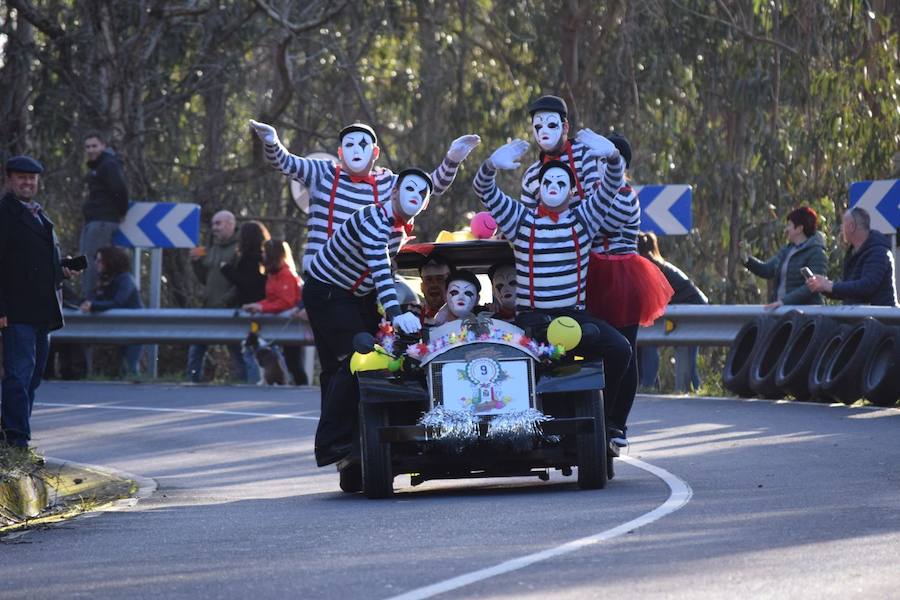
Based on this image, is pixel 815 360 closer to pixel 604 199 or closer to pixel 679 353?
pixel 679 353

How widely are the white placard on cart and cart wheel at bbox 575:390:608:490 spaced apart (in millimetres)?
329

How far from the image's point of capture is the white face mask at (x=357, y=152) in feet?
40.8

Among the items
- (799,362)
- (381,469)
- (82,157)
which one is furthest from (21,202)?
(82,157)

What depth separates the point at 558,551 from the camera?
27.1ft

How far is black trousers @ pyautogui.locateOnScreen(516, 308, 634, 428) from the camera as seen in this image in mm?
11414

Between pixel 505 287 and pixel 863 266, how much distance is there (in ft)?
22.5

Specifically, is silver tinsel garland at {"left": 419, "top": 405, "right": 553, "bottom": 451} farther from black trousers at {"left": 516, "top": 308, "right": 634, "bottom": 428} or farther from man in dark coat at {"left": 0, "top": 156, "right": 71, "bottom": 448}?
man in dark coat at {"left": 0, "top": 156, "right": 71, "bottom": 448}

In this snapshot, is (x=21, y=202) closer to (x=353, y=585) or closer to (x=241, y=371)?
(x=353, y=585)

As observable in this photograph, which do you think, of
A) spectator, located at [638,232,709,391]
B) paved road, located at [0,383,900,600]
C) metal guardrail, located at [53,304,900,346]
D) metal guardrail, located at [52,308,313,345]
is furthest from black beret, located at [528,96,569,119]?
metal guardrail, located at [52,308,313,345]

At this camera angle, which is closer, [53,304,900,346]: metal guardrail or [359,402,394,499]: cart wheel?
[359,402,394,499]: cart wheel

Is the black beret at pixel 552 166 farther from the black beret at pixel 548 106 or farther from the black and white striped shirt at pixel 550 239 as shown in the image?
the black beret at pixel 548 106

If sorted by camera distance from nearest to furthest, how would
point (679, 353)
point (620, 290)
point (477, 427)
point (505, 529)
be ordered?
point (505, 529) < point (477, 427) < point (620, 290) < point (679, 353)

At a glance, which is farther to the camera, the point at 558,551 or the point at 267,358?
the point at 267,358

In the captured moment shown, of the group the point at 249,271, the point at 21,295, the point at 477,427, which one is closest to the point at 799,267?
the point at 249,271
